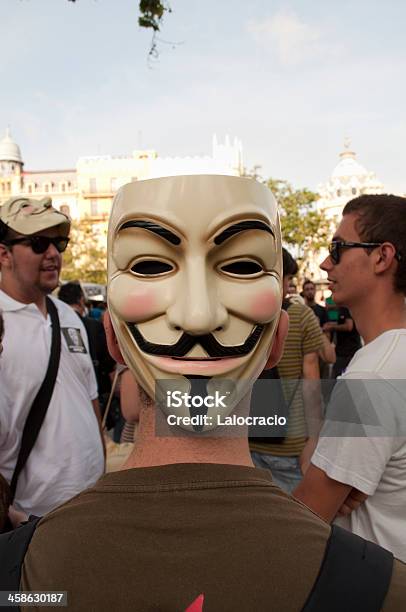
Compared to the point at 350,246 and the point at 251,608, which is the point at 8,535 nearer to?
the point at 251,608

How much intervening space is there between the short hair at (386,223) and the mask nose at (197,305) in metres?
1.14

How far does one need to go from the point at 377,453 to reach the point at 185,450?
2.81ft

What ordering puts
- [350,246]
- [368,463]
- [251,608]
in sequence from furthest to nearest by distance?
1. [350,246]
2. [368,463]
3. [251,608]

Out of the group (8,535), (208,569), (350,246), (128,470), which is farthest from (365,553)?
(350,246)

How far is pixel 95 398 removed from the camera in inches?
132

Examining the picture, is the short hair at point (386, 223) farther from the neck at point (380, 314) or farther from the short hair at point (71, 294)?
the short hair at point (71, 294)

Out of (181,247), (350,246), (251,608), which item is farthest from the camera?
(350,246)

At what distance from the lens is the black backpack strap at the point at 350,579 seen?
98 cm

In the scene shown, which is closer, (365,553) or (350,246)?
(365,553)


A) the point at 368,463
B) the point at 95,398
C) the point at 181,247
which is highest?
the point at 181,247

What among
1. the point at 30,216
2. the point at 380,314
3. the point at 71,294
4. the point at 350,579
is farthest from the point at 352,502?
the point at 71,294

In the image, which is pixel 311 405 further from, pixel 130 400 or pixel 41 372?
pixel 41 372

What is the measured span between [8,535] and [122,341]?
0.46 m

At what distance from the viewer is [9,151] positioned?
72812 millimetres
